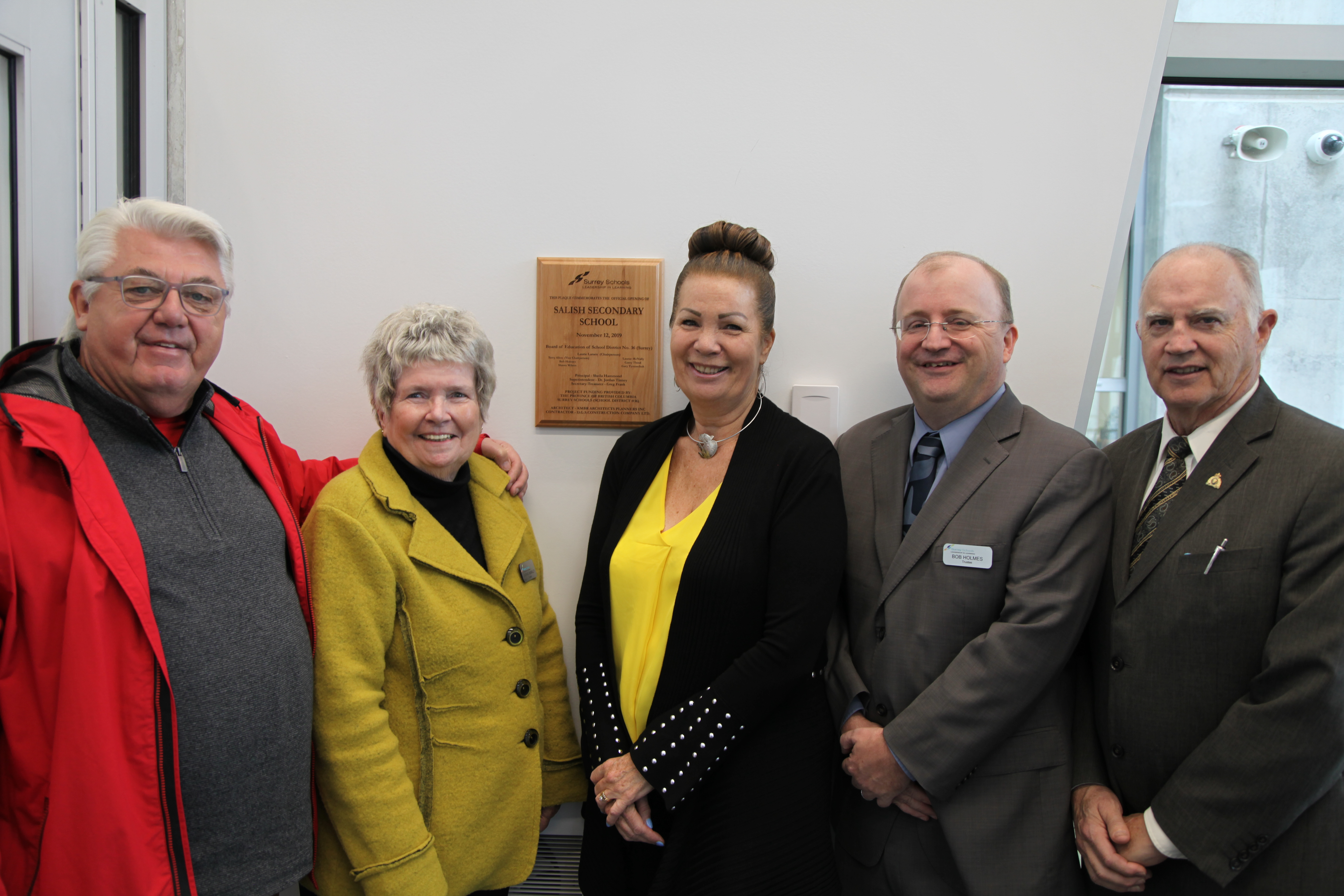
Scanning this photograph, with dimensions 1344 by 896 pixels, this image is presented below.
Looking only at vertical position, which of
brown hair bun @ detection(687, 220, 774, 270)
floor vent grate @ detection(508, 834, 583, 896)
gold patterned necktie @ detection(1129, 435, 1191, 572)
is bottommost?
floor vent grate @ detection(508, 834, 583, 896)

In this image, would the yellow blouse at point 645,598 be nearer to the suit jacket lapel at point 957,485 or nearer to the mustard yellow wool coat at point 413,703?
the mustard yellow wool coat at point 413,703

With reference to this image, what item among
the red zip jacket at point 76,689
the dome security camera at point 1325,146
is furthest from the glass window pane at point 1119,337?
the red zip jacket at point 76,689

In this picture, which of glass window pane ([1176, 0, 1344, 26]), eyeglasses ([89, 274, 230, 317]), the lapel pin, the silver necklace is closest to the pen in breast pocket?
the silver necklace

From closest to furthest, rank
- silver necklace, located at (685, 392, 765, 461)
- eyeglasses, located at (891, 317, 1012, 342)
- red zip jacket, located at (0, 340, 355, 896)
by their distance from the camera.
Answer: red zip jacket, located at (0, 340, 355, 896) < eyeglasses, located at (891, 317, 1012, 342) < silver necklace, located at (685, 392, 765, 461)

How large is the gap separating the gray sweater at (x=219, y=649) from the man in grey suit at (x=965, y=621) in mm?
1210

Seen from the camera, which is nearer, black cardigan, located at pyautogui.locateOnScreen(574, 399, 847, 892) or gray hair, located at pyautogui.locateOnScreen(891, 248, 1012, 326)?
black cardigan, located at pyautogui.locateOnScreen(574, 399, 847, 892)

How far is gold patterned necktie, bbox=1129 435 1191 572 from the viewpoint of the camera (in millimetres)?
1539

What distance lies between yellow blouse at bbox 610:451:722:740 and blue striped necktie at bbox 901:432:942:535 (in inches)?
18.6

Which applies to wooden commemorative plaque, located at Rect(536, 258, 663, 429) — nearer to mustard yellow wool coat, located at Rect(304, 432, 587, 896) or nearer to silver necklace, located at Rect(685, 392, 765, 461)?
silver necklace, located at Rect(685, 392, 765, 461)

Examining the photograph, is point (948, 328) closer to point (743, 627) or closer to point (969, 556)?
point (969, 556)

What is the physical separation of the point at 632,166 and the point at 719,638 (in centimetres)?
135

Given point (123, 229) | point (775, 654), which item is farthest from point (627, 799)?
point (123, 229)

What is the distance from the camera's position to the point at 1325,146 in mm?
2289

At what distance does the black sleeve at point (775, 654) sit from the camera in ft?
4.85
